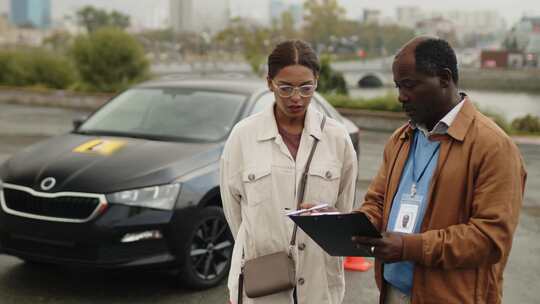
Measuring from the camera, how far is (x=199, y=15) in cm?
7269

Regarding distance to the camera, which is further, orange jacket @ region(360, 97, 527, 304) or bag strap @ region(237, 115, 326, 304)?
bag strap @ region(237, 115, 326, 304)

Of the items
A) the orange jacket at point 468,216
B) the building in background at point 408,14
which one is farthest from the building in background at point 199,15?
the orange jacket at point 468,216

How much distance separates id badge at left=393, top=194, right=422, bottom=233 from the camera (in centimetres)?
237

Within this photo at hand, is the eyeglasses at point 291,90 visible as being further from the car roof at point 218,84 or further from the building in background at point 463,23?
the building in background at point 463,23

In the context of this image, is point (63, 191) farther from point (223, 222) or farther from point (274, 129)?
point (274, 129)

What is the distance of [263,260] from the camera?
2.85 metres

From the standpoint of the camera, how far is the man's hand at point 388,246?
7.36 feet

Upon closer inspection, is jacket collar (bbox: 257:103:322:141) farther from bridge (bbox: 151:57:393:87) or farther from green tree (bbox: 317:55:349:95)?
bridge (bbox: 151:57:393:87)

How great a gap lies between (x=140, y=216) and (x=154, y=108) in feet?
5.63

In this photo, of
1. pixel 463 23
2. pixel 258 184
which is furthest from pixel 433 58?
pixel 463 23

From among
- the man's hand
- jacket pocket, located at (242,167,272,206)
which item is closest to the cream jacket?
jacket pocket, located at (242,167,272,206)

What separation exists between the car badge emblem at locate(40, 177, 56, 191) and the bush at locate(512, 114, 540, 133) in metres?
13.9

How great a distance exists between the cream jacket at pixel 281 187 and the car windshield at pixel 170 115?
2.80 m

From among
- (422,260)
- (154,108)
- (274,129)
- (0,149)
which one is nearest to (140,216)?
(154,108)
